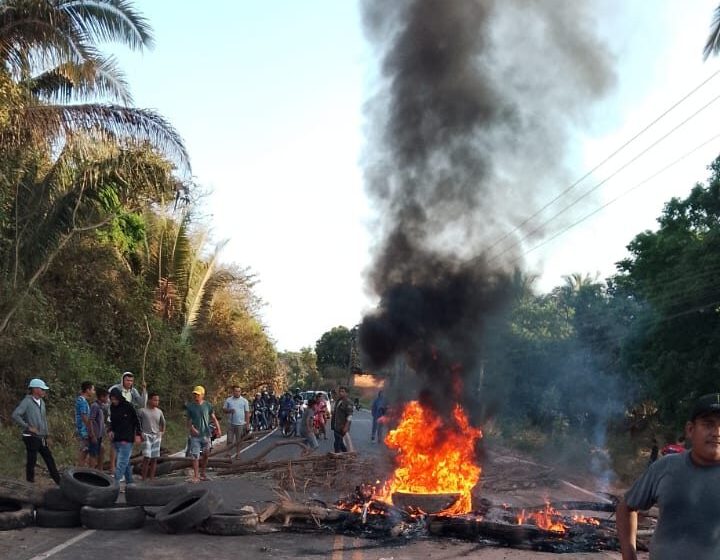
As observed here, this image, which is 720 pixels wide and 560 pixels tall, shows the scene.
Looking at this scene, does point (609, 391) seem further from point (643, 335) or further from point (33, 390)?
point (33, 390)

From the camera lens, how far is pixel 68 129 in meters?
13.7

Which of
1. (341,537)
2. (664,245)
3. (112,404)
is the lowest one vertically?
(341,537)

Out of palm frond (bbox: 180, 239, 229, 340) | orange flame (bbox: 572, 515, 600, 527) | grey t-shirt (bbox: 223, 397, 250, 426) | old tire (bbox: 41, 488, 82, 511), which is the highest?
palm frond (bbox: 180, 239, 229, 340)

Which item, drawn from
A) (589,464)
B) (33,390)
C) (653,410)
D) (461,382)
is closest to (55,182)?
→ (33,390)

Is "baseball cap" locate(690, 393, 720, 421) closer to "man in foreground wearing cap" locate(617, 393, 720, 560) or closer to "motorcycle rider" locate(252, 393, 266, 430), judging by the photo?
"man in foreground wearing cap" locate(617, 393, 720, 560)

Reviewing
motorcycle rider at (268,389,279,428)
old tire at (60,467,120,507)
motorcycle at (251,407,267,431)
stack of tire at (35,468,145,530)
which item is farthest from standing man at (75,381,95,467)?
motorcycle rider at (268,389,279,428)

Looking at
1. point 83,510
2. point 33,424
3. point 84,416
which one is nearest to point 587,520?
point 83,510

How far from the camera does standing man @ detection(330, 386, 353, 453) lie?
50.2 ft

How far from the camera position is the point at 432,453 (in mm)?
10805

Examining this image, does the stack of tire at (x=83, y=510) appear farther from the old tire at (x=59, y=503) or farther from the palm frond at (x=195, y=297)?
the palm frond at (x=195, y=297)

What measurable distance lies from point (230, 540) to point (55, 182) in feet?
37.7

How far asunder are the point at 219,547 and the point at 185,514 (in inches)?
30.9

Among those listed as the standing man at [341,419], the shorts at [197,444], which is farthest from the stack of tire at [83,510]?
the standing man at [341,419]

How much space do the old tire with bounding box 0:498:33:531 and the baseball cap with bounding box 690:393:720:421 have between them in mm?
7328
